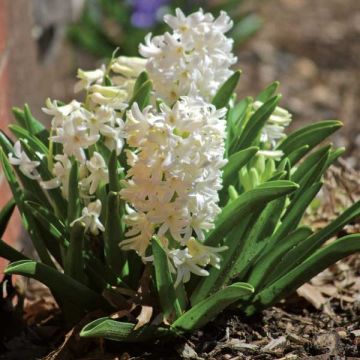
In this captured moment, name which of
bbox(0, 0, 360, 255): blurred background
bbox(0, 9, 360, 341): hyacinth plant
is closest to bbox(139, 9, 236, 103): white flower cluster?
bbox(0, 9, 360, 341): hyacinth plant

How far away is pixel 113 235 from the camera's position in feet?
6.52

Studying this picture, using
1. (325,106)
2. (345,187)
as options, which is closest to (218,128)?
(345,187)

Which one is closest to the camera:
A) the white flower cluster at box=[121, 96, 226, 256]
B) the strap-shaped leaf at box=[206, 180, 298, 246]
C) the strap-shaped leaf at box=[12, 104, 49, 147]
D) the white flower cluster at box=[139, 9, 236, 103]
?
the white flower cluster at box=[121, 96, 226, 256]

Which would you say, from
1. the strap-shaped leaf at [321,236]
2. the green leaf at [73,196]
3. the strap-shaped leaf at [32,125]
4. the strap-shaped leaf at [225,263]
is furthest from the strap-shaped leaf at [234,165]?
the strap-shaped leaf at [32,125]

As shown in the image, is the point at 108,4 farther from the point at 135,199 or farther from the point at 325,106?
the point at 135,199

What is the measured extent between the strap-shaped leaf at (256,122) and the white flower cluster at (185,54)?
0.15 meters

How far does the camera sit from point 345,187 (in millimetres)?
2725

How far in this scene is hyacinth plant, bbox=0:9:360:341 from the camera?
180 centimetres

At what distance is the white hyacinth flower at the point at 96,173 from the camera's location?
6.41 feet

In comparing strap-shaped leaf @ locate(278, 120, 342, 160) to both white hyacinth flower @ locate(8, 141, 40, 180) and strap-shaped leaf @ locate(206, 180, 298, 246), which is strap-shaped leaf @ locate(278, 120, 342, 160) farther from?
white hyacinth flower @ locate(8, 141, 40, 180)

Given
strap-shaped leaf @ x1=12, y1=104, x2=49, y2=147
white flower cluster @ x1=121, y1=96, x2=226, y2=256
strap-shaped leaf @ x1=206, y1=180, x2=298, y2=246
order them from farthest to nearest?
strap-shaped leaf @ x1=12, y1=104, x2=49, y2=147, strap-shaped leaf @ x1=206, y1=180, x2=298, y2=246, white flower cluster @ x1=121, y1=96, x2=226, y2=256

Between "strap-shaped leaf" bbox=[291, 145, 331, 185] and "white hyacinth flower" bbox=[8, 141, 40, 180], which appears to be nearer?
"white hyacinth flower" bbox=[8, 141, 40, 180]

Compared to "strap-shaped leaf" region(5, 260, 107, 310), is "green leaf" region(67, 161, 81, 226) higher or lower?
higher

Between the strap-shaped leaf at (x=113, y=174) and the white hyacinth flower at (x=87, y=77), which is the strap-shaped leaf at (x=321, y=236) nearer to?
the strap-shaped leaf at (x=113, y=174)
